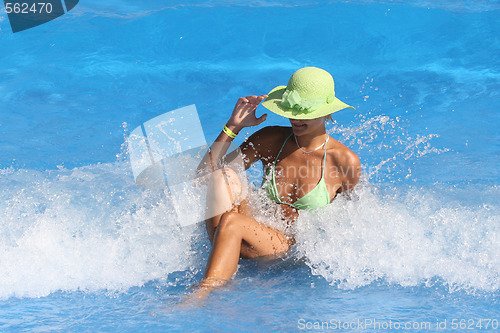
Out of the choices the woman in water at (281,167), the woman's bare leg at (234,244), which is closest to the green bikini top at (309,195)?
the woman in water at (281,167)

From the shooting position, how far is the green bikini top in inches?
127

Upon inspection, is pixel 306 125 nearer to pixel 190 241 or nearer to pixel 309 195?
pixel 309 195

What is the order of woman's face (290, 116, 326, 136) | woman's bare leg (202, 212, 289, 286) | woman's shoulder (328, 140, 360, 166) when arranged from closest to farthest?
woman's bare leg (202, 212, 289, 286) < woman's face (290, 116, 326, 136) < woman's shoulder (328, 140, 360, 166)

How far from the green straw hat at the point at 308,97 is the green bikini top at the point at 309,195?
338mm

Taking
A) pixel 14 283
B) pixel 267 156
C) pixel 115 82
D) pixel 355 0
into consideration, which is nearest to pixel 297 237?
pixel 267 156

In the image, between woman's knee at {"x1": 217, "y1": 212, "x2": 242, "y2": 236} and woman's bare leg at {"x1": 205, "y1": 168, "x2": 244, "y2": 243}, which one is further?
woman's bare leg at {"x1": 205, "y1": 168, "x2": 244, "y2": 243}

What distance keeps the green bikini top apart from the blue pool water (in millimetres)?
106

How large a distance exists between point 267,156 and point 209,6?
429cm

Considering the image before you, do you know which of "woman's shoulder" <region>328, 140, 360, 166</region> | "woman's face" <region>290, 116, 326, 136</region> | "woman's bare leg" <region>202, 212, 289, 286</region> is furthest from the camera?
"woman's shoulder" <region>328, 140, 360, 166</region>

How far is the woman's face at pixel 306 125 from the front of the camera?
120 inches

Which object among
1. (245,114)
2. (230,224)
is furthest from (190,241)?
(245,114)

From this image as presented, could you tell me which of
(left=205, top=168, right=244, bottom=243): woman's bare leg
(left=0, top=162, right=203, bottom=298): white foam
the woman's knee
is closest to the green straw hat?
(left=205, top=168, right=244, bottom=243): woman's bare leg

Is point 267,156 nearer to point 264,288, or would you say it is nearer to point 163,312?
point 264,288

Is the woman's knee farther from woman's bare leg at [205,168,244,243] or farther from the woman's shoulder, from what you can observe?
the woman's shoulder
